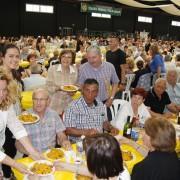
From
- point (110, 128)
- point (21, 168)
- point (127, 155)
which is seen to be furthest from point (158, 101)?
point (21, 168)

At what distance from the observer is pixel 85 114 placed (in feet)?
9.80

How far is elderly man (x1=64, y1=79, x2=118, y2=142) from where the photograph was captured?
2.93 m

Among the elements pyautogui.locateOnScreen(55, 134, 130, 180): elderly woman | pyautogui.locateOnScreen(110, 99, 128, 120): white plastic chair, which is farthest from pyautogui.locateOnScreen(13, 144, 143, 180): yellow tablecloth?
pyautogui.locateOnScreen(110, 99, 128, 120): white plastic chair

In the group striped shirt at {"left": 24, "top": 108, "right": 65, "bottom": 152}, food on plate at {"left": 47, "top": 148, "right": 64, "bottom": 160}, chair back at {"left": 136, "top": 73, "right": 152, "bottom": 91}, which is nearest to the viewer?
food on plate at {"left": 47, "top": 148, "right": 64, "bottom": 160}

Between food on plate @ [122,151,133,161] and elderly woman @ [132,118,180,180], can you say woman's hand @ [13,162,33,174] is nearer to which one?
elderly woman @ [132,118,180,180]

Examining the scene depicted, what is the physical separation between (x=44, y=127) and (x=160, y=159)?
4.09 feet

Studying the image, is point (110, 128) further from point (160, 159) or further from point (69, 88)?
point (160, 159)

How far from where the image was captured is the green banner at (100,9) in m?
17.6

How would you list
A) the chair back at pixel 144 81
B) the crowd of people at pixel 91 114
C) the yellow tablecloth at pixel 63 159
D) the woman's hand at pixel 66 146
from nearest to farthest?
the crowd of people at pixel 91 114, the yellow tablecloth at pixel 63 159, the woman's hand at pixel 66 146, the chair back at pixel 144 81

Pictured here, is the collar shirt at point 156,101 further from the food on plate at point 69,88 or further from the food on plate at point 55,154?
the food on plate at point 55,154

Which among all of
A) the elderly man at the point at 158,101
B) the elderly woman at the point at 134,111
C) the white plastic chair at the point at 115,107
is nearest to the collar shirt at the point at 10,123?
the elderly woman at the point at 134,111

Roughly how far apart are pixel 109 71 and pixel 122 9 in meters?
18.3

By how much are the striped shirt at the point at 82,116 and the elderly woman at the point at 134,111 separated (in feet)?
0.71

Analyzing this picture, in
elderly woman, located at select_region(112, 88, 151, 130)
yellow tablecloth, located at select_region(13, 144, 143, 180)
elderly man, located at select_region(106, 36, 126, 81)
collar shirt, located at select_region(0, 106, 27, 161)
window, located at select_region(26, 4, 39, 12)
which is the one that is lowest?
yellow tablecloth, located at select_region(13, 144, 143, 180)
